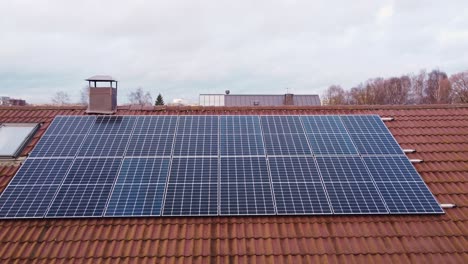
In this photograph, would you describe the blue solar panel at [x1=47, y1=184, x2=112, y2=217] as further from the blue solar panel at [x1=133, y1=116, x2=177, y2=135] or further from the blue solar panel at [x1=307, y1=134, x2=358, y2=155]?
the blue solar panel at [x1=307, y1=134, x2=358, y2=155]

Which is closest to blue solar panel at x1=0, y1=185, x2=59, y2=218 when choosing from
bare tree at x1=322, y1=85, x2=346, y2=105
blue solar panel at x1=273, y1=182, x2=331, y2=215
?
blue solar panel at x1=273, y1=182, x2=331, y2=215

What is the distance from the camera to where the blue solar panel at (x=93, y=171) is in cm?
807

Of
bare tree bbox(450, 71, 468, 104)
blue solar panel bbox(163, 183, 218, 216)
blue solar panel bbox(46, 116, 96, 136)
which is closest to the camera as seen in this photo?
blue solar panel bbox(163, 183, 218, 216)

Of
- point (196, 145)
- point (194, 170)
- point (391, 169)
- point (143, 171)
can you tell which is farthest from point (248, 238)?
point (391, 169)

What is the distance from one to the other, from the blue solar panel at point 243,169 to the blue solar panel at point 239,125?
1.39m

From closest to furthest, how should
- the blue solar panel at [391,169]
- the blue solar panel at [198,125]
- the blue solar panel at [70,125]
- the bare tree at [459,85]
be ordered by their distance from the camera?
the blue solar panel at [391,169] → the blue solar panel at [70,125] → the blue solar panel at [198,125] → the bare tree at [459,85]

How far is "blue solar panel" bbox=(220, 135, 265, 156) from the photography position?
9.18 m

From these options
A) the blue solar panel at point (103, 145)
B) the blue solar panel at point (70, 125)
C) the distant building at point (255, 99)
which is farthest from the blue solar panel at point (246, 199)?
the distant building at point (255, 99)

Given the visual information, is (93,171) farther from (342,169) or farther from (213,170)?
(342,169)

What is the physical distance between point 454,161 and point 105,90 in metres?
11.9

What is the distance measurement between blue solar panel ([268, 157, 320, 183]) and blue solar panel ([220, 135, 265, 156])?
0.62 metres

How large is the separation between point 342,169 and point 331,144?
117 centimetres

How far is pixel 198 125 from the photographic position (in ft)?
34.2

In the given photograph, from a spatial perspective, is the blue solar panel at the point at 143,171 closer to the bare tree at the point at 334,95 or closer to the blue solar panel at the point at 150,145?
the blue solar panel at the point at 150,145
